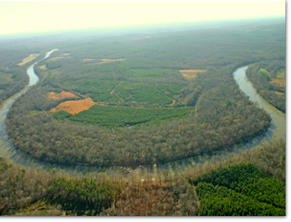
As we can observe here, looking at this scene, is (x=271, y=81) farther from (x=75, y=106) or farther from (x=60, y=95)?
(x=60, y=95)

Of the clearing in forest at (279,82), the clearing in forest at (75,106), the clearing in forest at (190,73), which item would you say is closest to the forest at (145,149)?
the clearing in forest at (75,106)

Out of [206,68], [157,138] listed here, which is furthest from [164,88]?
[157,138]

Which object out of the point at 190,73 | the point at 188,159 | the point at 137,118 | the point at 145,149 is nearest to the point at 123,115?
the point at 137,118

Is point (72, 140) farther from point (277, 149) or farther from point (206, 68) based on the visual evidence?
point (206, 68)

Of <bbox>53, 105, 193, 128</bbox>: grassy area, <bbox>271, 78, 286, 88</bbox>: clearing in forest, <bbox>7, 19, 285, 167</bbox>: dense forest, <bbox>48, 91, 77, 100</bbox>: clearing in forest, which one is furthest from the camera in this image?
<bbox>48, 91, 77, 100</bbox>: clearing in forest

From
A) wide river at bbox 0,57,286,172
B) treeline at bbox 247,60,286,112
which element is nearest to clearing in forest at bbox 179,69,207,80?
treeline at bbox 247,60,286,112

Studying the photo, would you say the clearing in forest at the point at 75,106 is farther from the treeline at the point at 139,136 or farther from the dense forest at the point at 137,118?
the treeline at the point at 139,136

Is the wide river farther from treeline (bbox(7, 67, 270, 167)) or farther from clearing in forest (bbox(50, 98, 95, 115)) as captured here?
clearing in forest (bbox(50, 98, 95, 115))
